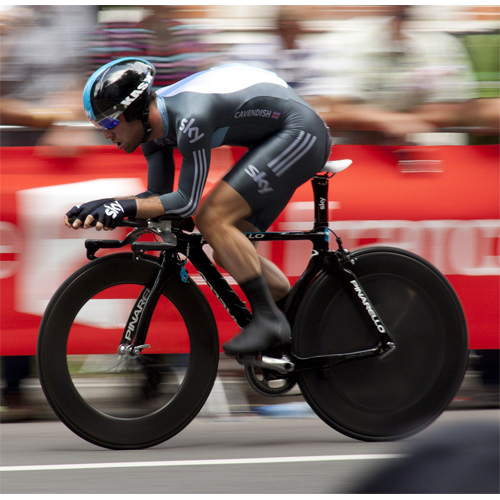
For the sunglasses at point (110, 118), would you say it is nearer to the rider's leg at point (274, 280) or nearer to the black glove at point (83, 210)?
the black glove at point (83, 210)

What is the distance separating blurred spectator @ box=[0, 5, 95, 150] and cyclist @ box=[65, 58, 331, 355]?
4.65 ft

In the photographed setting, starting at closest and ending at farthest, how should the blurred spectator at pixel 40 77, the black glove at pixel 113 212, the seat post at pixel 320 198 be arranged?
the black glove at pixel 113 212
the seat post at pixel 320 198
the blurred spectator at pixel 40 77

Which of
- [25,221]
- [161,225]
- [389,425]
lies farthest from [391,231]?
[25,221]

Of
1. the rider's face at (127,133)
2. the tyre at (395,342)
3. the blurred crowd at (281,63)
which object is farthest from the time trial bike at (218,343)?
the blurred crowd at (281,63)

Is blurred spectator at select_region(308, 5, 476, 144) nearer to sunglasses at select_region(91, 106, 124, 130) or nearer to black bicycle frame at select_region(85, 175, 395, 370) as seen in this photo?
black bicycle frame at select_region(85, 175, 395, 370)

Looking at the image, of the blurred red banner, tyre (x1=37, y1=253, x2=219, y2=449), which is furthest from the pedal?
the blurred red banner

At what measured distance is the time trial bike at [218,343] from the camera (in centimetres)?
404

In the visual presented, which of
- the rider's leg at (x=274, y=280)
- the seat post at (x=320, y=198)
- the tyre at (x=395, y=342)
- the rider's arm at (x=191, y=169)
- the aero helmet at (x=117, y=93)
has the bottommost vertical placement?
A: the tyre at (x=395, y=342)

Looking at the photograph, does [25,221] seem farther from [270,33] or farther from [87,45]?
[270,33]

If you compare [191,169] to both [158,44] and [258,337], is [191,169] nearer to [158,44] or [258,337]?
[258,337]

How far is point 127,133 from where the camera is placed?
390cm

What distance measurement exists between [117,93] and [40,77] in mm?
1775

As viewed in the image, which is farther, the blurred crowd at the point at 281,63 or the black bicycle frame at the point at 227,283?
the blurred crowd at the point at 281,63

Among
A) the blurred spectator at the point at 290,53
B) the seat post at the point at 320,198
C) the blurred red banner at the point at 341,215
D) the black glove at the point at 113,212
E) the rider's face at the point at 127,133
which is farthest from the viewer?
the blurred spectator at the point at 290,53
